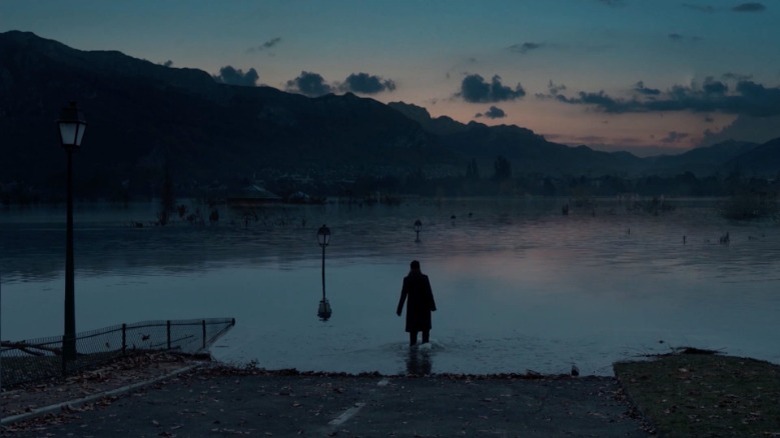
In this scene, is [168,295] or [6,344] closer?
[6,344]

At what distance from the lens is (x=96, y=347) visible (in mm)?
23984

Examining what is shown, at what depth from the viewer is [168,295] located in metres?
42.1

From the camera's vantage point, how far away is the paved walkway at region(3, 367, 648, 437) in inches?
480

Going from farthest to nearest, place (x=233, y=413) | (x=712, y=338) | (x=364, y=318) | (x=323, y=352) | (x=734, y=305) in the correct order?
(x=734, y=305) < (x=364, y=318) < (x=712, y=338) < (x=323, y=352) < (x=233, y=413)

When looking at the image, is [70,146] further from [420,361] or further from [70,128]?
[420,361]

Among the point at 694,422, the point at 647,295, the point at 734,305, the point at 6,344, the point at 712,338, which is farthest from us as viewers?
the point at 647,295

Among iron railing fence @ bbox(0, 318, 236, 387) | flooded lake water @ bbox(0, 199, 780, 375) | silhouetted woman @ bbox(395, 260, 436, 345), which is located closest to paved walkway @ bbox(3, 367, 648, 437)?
iron railing fence @ bbox(0, 318, 236, 387)

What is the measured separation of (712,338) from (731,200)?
113532mm

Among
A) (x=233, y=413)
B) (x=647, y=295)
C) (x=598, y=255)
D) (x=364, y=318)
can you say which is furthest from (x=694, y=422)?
(x=598, y=255)

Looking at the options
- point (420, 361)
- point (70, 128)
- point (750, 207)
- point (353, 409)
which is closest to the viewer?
point (353, 409)

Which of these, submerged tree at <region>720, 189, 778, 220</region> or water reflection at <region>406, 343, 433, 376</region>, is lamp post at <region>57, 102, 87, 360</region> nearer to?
water reflection at <region>406, 343, 433, 376</region>

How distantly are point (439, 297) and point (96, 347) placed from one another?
1930cm

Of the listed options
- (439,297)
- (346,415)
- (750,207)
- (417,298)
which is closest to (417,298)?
(417,298)

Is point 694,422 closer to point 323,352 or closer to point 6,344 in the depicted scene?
point 323,352
